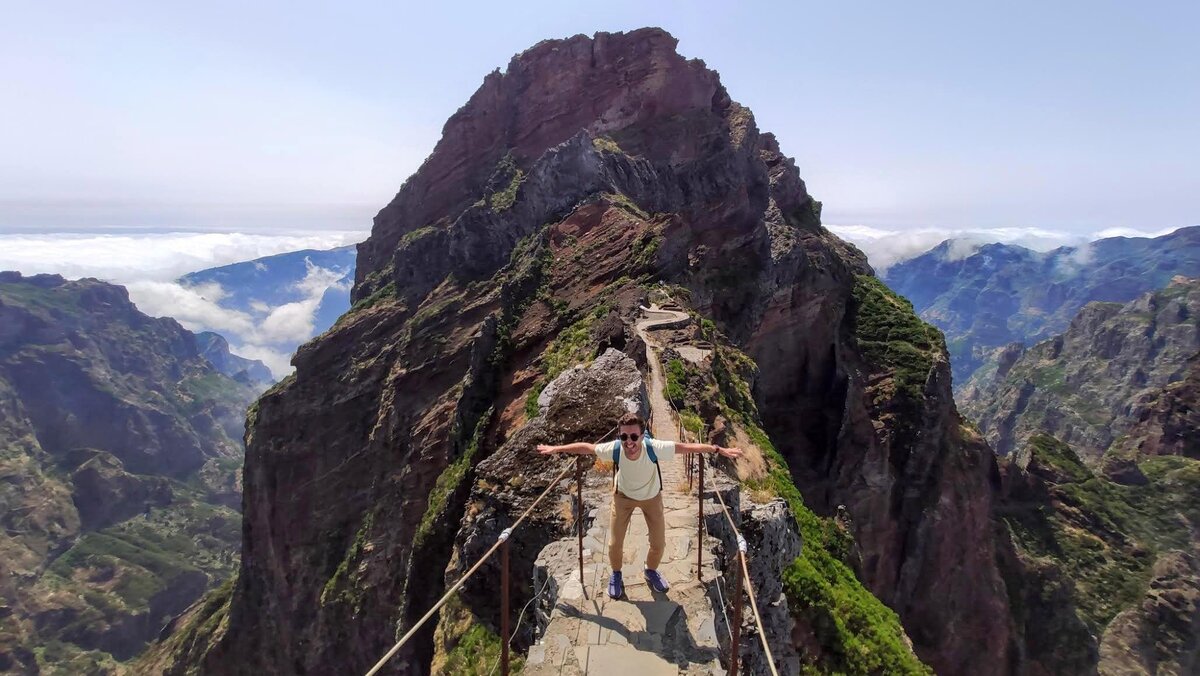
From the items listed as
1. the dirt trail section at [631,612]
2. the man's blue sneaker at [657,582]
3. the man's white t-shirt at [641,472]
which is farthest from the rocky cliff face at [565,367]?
the man's white t-shirt at [641,472]

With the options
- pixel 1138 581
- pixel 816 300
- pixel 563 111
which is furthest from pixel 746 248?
pixel 1138 581

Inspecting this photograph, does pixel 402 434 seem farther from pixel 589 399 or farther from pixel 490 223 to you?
pixel 589 399

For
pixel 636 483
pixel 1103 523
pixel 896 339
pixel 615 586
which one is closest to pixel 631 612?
pixel 615 586

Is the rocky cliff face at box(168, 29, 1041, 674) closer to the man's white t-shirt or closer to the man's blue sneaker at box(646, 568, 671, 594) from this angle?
the man's blue sneaker at box(646, 568, 671, 594)

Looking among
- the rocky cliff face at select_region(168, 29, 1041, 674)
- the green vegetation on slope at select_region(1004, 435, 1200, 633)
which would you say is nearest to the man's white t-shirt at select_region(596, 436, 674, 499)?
the rocky cliff face at select_region(168, 29, 1041, 674)

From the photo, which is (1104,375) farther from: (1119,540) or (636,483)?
(636,483)

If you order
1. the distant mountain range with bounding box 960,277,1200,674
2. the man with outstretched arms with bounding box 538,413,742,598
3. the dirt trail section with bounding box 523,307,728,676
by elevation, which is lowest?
the distant mountain range with bounding box 960,277,1200,674
